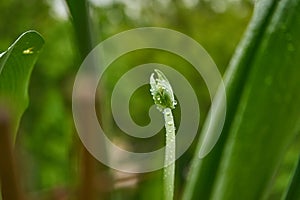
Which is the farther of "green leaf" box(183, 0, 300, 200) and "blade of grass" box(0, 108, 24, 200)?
"green leaf" box(183, 0, 300, 200)

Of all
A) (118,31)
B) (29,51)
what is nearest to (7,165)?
(29,51)

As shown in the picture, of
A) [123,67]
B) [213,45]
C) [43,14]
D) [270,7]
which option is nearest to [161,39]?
[123,67]

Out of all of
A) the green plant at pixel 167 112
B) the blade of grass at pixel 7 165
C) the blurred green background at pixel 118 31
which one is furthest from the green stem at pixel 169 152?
the blurred green background at pixel 118 31

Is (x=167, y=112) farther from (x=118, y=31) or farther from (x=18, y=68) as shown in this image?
(x=118, y=31)

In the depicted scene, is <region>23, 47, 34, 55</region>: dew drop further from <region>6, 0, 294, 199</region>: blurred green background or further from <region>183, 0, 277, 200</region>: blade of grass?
<region>6, 0, 294, 199</region>: blurred green background

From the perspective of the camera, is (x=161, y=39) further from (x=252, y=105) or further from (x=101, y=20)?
(x=252, y=105)

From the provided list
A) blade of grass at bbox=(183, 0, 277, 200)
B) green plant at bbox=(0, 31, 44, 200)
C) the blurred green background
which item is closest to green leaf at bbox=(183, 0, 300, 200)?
blade of grass at bbox=(183, 0, 277, 200)
